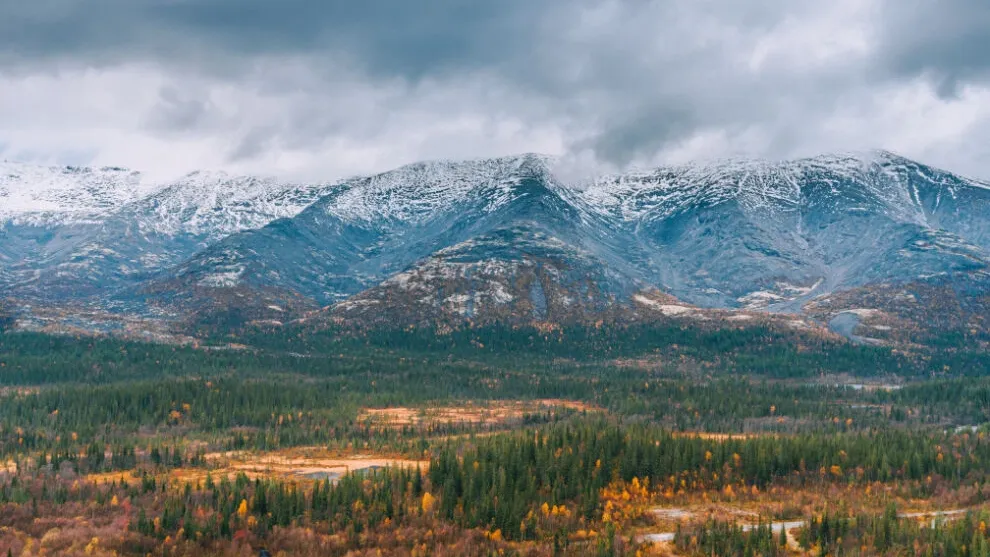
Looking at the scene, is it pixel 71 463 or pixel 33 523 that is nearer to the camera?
pixel 33 523

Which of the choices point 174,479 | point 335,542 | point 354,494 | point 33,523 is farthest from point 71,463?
point 335,542

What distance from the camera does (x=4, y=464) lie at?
187 meters

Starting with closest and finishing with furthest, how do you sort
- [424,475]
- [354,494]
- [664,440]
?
1. [354,494]
2. [424,475]
3. [664,440]

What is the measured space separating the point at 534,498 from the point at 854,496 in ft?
197

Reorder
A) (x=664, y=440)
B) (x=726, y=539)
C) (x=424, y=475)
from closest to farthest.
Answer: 1. (x=726, y=539)
2. (x=424, y=475)
3. (x=664, y=440)

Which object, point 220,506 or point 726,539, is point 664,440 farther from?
point 220,506

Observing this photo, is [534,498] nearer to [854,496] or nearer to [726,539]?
[726,539]

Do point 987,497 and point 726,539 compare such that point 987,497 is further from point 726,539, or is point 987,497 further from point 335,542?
point 335,542

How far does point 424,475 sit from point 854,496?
8146cm

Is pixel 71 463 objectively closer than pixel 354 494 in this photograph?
No

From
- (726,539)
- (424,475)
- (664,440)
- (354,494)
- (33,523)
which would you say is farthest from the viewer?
(664,440)

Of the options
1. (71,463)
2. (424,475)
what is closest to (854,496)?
(424,475)

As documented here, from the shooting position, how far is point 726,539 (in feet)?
385

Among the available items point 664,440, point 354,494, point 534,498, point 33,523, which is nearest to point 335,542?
point 354,494
